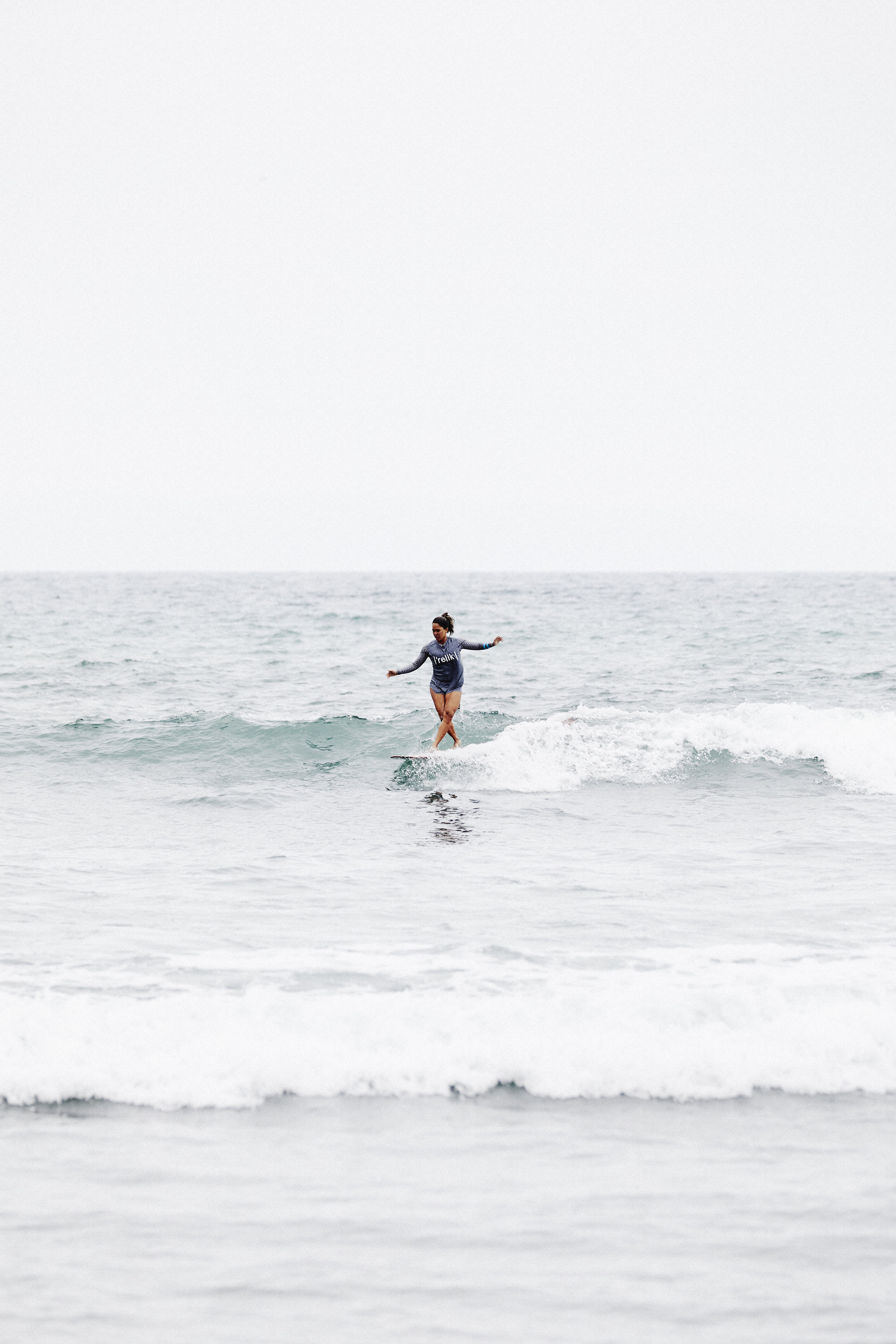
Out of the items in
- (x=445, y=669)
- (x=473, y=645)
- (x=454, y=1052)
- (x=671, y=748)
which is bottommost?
(x=454, y=1052)

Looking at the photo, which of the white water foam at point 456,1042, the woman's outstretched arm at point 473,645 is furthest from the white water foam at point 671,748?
the white water foam at point 456,1042

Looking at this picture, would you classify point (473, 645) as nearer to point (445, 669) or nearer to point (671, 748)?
point (445, 669)

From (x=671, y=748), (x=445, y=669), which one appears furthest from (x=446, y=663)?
(x=671, y=748)

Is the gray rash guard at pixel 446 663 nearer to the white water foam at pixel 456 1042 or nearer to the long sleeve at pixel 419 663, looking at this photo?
the long sleeve at pixel 419 663

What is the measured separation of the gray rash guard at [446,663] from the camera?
14461 millimetres

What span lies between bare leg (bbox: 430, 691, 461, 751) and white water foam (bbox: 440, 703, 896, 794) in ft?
1.14

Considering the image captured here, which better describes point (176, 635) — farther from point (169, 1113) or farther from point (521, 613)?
point (169, 1113)

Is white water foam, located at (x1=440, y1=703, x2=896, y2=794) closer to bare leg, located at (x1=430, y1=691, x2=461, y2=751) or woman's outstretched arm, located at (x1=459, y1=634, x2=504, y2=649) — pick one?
bare leg, located at (x1=430, y1=691, x2=461, y2=751)

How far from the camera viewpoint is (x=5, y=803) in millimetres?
12289

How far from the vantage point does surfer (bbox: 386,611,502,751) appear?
1427 centimetres

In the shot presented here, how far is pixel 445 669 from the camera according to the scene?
14.7 metres

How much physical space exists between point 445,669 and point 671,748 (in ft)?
11.2

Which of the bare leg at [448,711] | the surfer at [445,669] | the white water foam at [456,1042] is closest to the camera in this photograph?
the white water foam at [456,1042]

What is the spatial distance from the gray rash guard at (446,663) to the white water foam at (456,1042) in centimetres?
848
